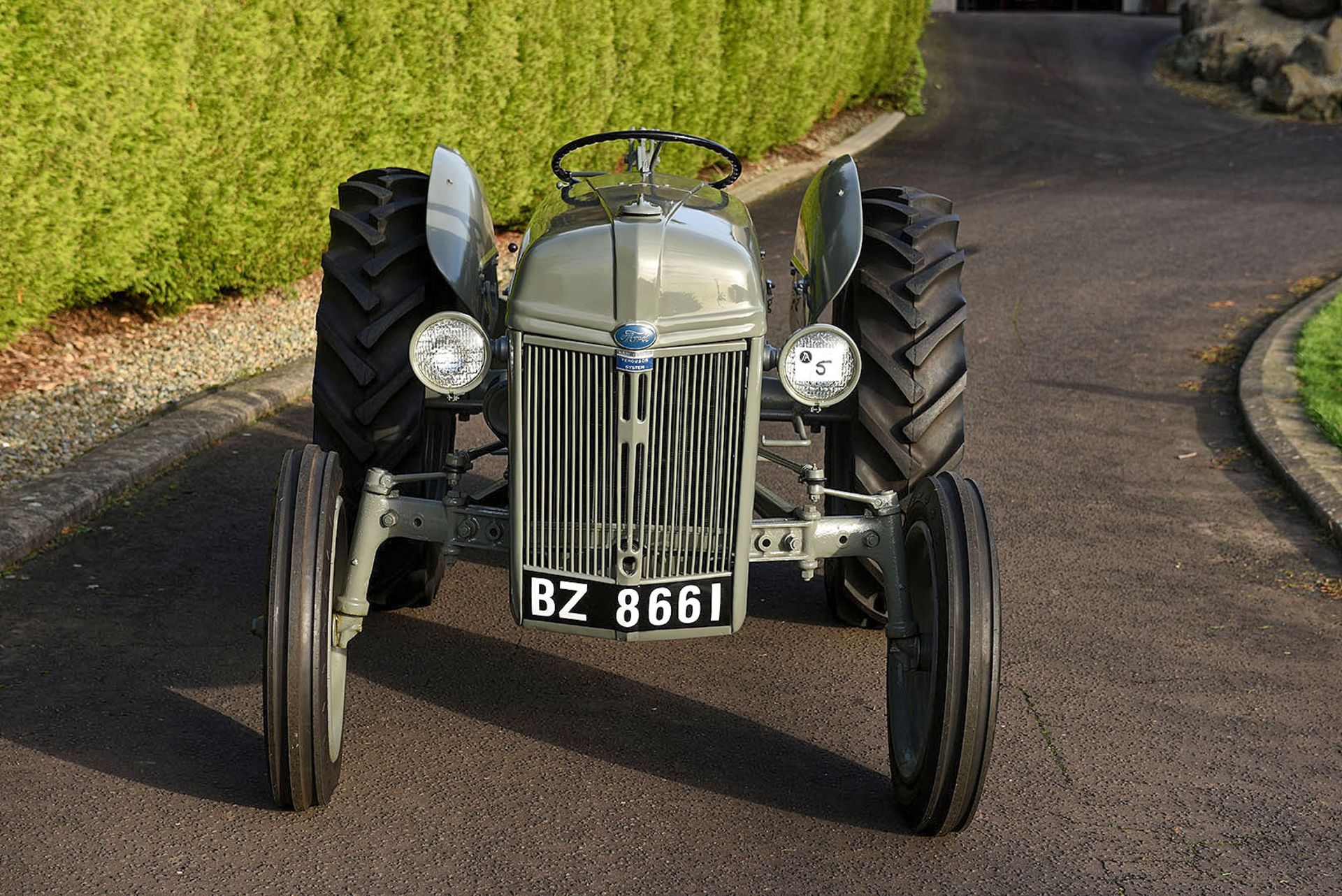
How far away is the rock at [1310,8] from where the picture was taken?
25938mm

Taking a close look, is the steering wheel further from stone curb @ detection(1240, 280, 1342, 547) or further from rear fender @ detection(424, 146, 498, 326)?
stone curb @ detection(1240, 280, 1342, 547)

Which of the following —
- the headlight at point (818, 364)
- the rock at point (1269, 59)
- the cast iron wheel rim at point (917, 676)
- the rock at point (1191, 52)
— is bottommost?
the rock at point (1191, 52)

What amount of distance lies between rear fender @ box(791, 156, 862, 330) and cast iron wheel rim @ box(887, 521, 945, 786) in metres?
1.08

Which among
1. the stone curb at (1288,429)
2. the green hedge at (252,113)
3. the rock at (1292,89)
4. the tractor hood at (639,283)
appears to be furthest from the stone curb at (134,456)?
the rock at (1292,89)

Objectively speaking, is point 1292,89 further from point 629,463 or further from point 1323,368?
point 629,463

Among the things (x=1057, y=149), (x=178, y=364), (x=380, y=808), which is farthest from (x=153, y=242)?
(x=1057, y=149)

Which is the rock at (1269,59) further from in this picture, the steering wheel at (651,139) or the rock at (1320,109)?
the steering wheel at (651,139)

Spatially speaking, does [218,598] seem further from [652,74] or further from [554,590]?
[652,74]

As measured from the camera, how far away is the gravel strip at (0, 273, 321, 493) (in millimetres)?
7242

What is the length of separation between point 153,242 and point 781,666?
534 centimetres

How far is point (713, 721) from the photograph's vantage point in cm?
490

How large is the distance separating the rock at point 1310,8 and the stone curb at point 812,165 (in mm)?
8699

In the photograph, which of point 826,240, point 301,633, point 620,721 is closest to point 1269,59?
point 826,240

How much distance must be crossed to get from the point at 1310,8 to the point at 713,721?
24.9m
